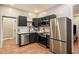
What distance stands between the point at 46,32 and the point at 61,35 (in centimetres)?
168

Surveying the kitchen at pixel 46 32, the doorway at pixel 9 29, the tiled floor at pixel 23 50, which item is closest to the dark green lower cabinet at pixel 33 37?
the kitchen at pixel 46 32

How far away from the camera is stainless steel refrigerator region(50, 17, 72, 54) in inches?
104

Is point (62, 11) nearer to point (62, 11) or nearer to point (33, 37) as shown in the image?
point (62, 11)

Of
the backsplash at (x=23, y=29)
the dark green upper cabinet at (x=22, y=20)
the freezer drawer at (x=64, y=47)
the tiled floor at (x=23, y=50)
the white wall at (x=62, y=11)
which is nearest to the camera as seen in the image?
the freezer drawer at (x=64, y=47)

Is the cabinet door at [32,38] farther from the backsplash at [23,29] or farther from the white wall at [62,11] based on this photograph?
the white wall at [62,11]

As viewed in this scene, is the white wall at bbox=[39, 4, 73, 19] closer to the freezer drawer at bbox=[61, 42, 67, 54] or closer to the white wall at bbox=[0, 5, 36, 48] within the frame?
the white wall at bbox=[0, 5, 36, 48]

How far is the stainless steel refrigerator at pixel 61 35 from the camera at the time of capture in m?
2.64

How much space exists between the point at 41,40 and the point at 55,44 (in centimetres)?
142

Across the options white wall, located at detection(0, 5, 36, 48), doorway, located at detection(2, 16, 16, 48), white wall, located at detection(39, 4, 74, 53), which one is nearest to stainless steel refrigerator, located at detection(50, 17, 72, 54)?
white wall, located at detection(39, 4, 74, 53)

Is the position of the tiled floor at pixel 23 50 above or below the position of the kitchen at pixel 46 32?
below
